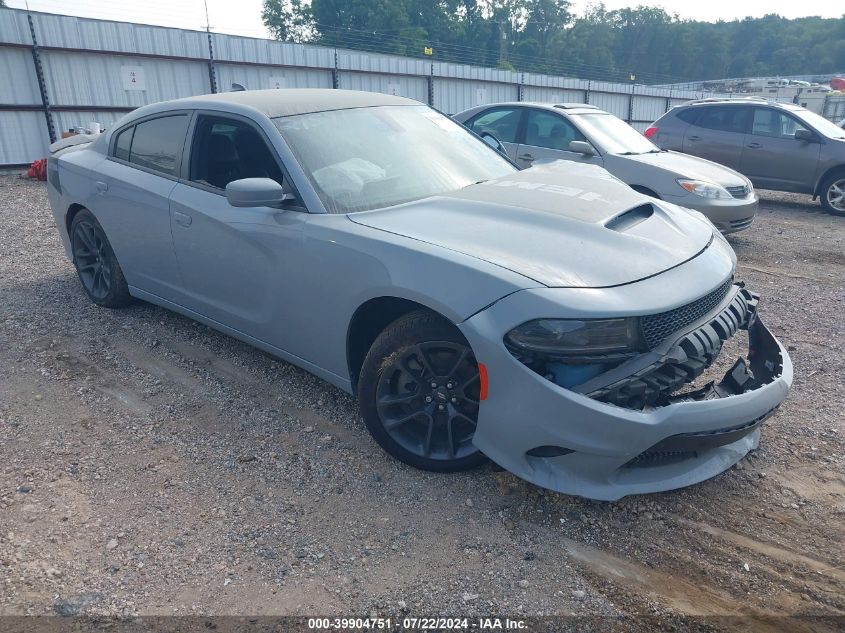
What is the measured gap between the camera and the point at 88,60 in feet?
41.3

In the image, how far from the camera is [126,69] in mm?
13102

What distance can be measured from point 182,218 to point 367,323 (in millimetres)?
1549

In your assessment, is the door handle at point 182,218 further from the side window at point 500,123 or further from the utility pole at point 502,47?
the utility pole at point 502,47

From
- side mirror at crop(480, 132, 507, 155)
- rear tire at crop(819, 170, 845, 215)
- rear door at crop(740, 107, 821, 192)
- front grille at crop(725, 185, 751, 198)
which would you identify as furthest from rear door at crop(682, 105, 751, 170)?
side mirror at crop(480, 132, 507, 155)

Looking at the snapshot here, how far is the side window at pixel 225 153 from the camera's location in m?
3.60

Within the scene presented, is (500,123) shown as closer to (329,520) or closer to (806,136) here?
(806,136)

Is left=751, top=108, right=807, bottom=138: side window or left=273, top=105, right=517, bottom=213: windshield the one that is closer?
left=273, top=105, right=517, bottom=213: windshield

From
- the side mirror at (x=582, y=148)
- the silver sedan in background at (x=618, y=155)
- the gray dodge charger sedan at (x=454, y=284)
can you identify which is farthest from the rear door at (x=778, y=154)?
the gray dodge charger sedan at (x=454, y=284)

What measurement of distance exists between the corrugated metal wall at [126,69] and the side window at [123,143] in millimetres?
9198

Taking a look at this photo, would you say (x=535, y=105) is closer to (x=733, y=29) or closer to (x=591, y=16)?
(x=591, y=16)

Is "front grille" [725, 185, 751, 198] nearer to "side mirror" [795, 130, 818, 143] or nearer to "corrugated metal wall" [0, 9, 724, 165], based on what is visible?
"side mirror" [795, 130, 818, 143]

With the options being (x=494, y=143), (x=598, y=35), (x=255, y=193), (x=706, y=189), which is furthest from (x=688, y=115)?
(x=598, y=35)

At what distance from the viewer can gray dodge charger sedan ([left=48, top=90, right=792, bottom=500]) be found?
2469 mm

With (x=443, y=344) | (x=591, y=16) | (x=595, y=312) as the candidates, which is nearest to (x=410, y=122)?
(x=443, y=344)
